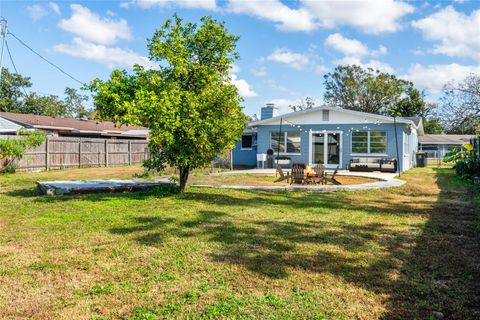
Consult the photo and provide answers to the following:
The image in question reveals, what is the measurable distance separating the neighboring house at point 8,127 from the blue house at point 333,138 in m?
16.9

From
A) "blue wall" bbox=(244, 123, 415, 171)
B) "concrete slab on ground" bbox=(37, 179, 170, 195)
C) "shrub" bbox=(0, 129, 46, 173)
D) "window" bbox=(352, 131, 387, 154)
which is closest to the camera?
"concrete slab on ground" bbox=(37, 179, 170, 195)

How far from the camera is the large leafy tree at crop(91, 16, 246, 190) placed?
29.1 feet

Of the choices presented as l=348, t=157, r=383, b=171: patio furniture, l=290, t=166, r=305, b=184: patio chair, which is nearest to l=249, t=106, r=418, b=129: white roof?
l=348, t=157, r=383, b=171: patio furniture

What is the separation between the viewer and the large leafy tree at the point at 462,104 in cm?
1975

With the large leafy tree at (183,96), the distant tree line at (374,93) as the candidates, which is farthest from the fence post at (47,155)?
the distant tree line at (374,93)

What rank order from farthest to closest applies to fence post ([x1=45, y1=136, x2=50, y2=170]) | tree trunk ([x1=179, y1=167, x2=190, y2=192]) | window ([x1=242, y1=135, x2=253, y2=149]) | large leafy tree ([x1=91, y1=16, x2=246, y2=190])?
window ([x1=242, y1=135, x2=253, y2=149]), fence post ([x1=45, y1=136, x2=50, y2=170]), tree trunk ([x1=179, y1=167, x2=190, y2=192]), large leafy tree ([x1=91, y1=16, x2=246, y2=190])

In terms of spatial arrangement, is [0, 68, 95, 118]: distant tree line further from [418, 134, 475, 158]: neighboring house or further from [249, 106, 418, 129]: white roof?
[418, 134, 475, 158]: neighboring house

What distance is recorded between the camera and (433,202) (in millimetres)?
9320

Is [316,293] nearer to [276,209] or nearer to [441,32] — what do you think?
[276,209]

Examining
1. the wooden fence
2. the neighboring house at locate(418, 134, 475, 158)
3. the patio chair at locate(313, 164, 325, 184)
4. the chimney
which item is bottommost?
the patio chair at locate(313, 164, 325, 184)

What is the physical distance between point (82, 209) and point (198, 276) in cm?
477

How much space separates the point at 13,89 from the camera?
4931cm

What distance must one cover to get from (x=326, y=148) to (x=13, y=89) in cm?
4577

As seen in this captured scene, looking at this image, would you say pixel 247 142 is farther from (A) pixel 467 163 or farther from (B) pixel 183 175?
(B) pixel 183 175
